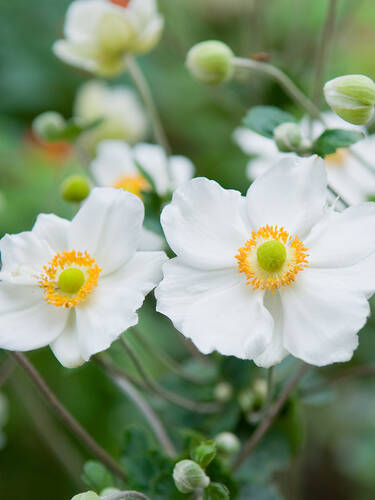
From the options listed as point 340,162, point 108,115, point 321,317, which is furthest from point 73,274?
point 108,115

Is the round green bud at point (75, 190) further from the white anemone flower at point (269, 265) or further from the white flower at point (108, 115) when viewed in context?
the white flower at point (108, 115)

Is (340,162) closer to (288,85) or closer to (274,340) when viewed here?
(288,85)

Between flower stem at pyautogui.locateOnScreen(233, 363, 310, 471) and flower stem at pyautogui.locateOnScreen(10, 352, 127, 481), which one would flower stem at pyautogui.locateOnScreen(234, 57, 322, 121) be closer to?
flower stem at pyautogui.locateOnScreen(233, 363, 310, 471)

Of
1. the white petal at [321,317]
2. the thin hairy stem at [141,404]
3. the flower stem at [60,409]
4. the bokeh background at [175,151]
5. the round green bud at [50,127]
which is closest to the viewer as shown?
the white petal at [321,317]

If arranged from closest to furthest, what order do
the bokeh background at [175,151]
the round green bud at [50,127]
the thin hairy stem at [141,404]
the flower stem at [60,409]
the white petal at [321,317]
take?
1. the white petal at [321,317]
2. the flower stem at [60,409]
3. the thin hairy stem at [141,404]
4. the round green bud at [50,127]
5. the bokeh background at [175,151]

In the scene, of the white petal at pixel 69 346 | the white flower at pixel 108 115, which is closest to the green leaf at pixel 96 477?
the white petal at pixel 69 346

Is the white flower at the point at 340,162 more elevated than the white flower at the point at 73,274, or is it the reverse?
the white flower at the point at 73,274

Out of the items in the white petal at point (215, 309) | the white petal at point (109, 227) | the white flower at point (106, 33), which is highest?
the white flower at point (106, 33)
